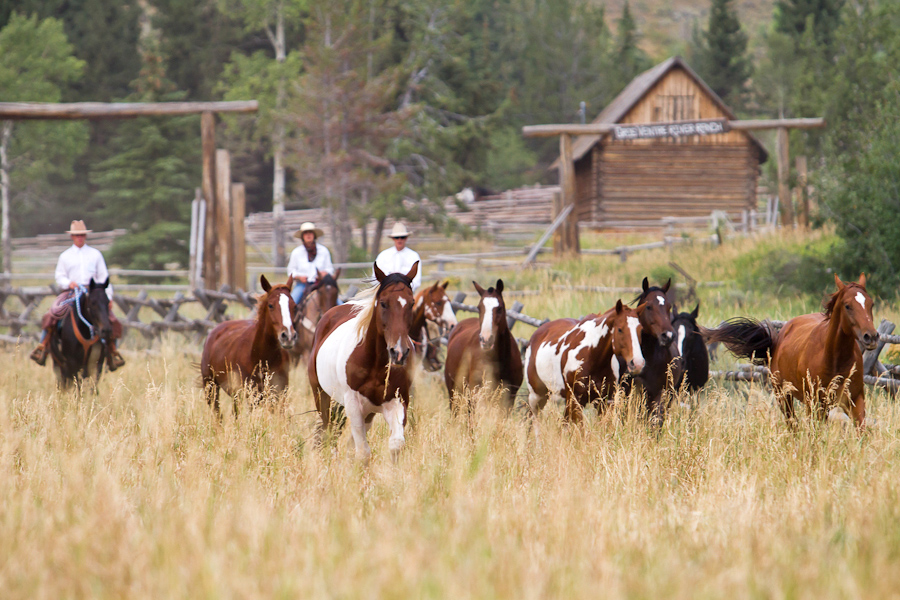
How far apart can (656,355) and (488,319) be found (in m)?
1.39

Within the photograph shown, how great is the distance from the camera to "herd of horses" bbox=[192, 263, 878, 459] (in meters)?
6.25

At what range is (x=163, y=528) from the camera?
402 centimetres

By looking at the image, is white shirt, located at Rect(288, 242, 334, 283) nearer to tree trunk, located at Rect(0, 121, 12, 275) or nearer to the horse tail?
the horse tail

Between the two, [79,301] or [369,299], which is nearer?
[369,299]

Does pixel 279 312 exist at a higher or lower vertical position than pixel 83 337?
higher

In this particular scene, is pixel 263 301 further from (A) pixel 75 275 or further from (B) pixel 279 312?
(A) pixel 75 275

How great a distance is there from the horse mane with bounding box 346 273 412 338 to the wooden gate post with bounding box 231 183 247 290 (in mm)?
10089

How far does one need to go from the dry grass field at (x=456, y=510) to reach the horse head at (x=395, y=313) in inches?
26.1

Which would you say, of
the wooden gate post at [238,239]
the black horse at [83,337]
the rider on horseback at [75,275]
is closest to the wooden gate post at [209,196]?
the wooden gate post at [238,239]

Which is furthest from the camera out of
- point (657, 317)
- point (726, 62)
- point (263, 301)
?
point (726, 62)

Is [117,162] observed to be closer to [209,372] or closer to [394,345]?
[209,372]

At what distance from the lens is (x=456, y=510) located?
4.21 m

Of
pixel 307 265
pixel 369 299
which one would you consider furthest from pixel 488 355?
pixel 307 265

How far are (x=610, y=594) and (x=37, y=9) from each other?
145 feet
